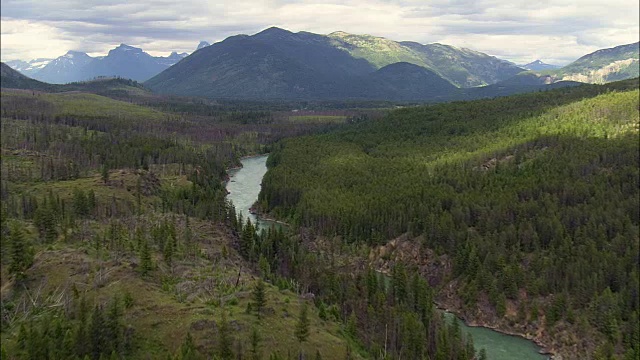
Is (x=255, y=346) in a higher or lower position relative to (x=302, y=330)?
higher

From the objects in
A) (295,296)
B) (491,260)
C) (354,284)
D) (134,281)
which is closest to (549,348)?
(491,260)

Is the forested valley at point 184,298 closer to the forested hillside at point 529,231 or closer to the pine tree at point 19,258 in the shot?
the pine tree at point 19,258

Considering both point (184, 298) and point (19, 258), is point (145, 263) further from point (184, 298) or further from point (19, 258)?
point (19, 258)

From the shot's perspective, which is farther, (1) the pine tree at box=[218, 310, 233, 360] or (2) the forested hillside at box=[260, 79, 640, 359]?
(2) the forested hillside at box=[260, 79, 640, 359]

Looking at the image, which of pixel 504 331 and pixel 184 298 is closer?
pixel 184 298

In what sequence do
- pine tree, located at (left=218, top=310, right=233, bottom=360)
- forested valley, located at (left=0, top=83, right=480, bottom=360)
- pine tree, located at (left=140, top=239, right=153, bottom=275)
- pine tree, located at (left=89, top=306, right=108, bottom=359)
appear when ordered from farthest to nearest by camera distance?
pine tree, located at (left=140, top=239, right=153, bottom=275) → forested valley, located at (left=0, top=83, right=480, bottom=360) → pine tree, located at (left=218, top=310, right=233, bottom=360) → pine tree, located at (left=89, top=306, right=108, bottom=359)

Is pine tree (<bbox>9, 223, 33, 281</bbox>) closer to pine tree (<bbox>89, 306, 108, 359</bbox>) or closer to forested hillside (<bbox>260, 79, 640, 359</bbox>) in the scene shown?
pine tree (<bbox>89, 306, 108, 359</bbox>)

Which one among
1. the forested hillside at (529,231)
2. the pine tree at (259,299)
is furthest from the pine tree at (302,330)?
the forested hillside at (529,231)

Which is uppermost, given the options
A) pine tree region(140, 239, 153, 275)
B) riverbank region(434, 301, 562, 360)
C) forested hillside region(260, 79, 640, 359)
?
pine tree region(140, 239, 153, 275)

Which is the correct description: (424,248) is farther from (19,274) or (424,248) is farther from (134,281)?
(19,274)

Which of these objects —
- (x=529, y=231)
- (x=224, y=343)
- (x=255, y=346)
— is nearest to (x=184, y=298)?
(x=224, y=343)

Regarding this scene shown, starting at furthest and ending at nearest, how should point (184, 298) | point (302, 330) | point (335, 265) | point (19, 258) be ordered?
point (335, 265) → point (19, 258) → point (184, 298) → point (302, 330)

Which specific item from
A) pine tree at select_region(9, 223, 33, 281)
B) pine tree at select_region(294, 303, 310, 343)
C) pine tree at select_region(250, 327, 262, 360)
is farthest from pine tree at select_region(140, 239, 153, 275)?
pine tree at select_region(294, 303, 310, 343)
